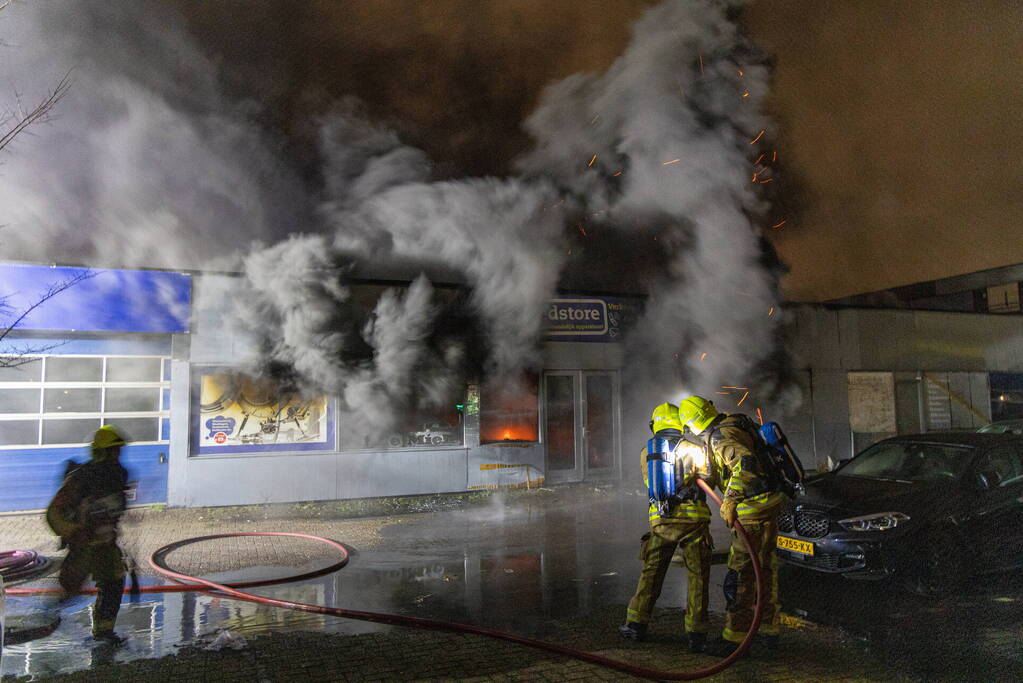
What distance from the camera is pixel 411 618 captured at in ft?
17.6

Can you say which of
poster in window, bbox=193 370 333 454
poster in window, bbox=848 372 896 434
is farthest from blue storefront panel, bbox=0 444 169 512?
poster in window, bbox=848 372 896 434

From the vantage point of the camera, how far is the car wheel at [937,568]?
618cm

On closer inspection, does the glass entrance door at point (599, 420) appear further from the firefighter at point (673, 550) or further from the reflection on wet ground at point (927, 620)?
the firefighter at point (673, 550)

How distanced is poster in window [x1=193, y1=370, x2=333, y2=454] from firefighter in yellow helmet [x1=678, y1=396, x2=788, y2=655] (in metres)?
7.92

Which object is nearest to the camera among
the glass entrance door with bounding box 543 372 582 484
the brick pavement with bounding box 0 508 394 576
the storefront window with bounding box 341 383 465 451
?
the brick pavement with bounding box 0 508 394 576

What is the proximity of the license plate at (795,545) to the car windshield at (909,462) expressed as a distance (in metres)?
1.55

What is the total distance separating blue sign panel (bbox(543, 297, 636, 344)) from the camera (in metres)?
13.1

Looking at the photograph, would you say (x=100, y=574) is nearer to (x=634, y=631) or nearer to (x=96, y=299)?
(x=634, y=631)

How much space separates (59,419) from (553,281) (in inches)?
351

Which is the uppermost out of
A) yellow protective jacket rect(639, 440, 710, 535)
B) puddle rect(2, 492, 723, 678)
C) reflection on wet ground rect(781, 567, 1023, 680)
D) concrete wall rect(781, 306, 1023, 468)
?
concrete wall rect(781, 306, 1023, 468)

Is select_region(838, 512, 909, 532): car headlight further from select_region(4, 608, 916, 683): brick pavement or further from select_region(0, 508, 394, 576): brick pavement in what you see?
select_region(0, 508, 394, 576): brick pavement

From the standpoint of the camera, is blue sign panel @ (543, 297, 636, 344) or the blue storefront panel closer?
the blue storefront panel

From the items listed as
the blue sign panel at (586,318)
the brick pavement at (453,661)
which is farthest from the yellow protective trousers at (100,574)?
the blue sign panel at (586,318)

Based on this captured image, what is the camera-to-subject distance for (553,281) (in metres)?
12.7
